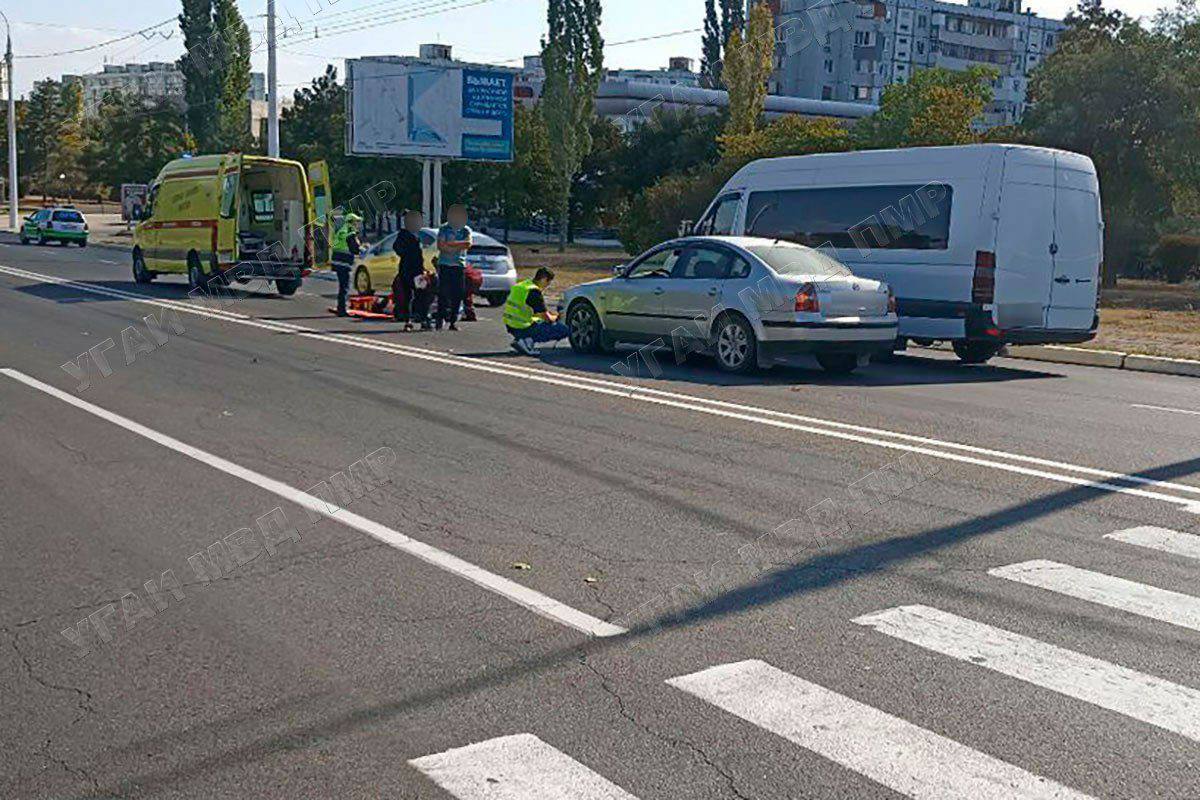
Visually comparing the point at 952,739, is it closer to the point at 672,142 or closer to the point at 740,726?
the point at 740,726

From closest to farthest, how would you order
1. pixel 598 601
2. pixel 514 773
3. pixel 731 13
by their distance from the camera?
1. pixel 514 773
2. pixel 598 601
3. pixel 731 13

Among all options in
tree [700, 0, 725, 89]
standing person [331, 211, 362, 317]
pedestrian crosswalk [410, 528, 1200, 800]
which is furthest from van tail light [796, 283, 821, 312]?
tree [700, 0, 725, 89]

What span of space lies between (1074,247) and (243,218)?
16.8m

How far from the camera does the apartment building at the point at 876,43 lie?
104 metres

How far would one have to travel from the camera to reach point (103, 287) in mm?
27312

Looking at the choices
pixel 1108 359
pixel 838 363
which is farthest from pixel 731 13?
pixel 838 363

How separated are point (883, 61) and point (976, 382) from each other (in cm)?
9781

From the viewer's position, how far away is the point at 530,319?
53.1 ft

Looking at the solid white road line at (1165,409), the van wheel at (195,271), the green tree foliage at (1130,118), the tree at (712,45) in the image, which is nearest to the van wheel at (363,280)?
the van wheel at (195,271)

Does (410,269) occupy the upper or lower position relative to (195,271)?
upper

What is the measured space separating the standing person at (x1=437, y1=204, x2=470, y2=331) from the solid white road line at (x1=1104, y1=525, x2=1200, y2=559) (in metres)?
12.6

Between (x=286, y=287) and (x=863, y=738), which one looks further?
(x=286, y=287)

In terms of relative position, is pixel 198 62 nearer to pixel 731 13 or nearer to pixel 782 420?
pixel 731 13

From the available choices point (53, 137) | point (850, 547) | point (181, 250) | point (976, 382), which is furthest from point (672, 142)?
point (53, 137)
